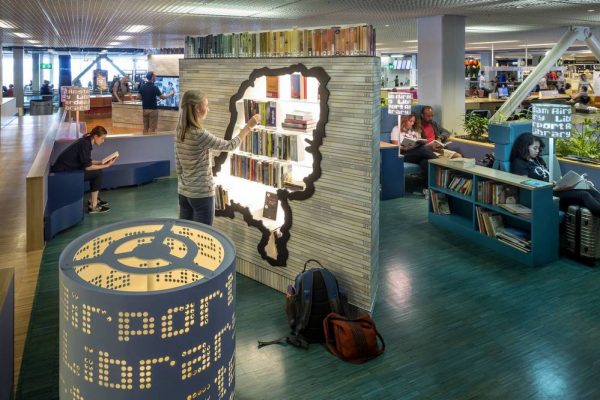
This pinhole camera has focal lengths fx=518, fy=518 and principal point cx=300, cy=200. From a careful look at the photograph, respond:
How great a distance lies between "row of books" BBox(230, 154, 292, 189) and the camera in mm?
5031

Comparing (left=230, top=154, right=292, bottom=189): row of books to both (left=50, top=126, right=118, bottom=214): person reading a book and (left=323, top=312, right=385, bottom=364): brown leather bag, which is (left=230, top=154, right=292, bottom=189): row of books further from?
(left=50, top=126, right=118, bottom=214): person reading a book

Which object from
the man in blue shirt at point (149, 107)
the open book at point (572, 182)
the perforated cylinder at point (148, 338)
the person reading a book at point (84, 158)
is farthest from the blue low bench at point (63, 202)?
the open book at point (572, 182)

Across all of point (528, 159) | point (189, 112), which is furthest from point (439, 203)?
point (189, 112)

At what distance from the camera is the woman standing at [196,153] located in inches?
177

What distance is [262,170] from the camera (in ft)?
16.9

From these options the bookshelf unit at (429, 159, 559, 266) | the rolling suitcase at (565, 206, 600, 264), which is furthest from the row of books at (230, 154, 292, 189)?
the rolling suitcase at (565, 206, 600, 264)

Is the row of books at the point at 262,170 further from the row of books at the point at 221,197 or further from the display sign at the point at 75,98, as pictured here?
the display sign at the point at 75,98

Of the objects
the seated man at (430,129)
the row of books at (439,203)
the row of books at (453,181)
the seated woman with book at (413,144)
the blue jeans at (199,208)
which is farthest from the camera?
the seated man at (430,129)

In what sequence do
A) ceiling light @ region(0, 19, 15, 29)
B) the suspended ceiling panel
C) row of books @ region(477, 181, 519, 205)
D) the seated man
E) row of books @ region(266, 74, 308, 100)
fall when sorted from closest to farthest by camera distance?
row of books @ region(266, 74, 308, 100), row of books @ region(477, 181, 519, 205), the suspended ceiling panel, the seated man, ceiling light @ region(0, 19, 15, 29)

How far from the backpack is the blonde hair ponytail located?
1.62 meters

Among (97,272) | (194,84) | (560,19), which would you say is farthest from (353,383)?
(560,19)

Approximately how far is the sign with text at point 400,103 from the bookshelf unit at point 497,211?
7.67 feet

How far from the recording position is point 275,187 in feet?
16.8

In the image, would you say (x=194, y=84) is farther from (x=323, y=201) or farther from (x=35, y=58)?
(x=35, y=58)
